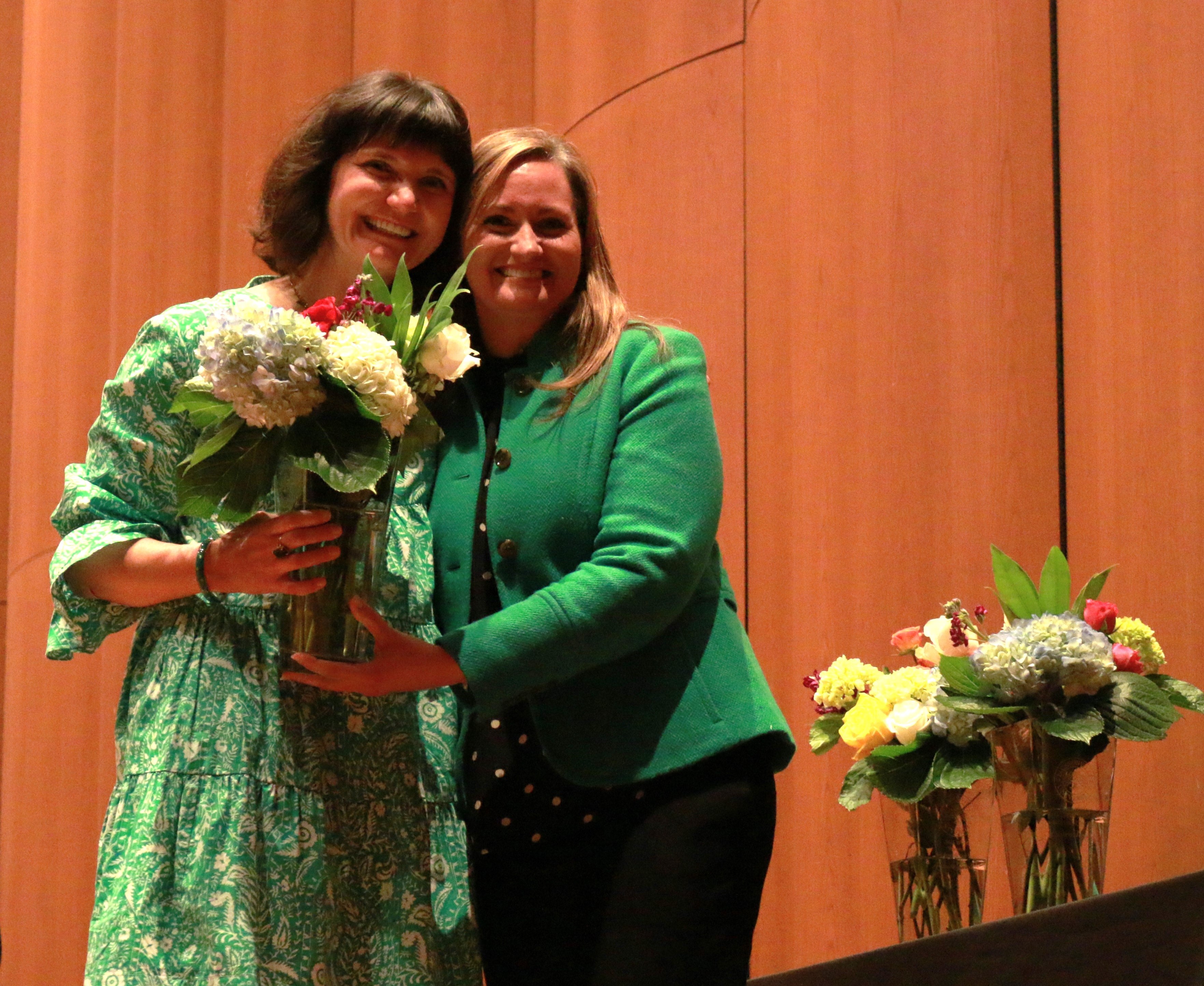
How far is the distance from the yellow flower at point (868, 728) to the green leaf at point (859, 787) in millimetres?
21

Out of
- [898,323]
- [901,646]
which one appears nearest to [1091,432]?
[898,323]

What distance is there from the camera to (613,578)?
1.62 meters

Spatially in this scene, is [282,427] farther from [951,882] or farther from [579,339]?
[951,882]

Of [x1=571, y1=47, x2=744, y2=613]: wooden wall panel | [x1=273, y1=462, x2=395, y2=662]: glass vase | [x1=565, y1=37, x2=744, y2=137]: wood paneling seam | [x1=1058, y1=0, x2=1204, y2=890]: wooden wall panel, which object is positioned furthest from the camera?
[x1=565, y1=37, x2=744, y2=137]: wood paneling seam

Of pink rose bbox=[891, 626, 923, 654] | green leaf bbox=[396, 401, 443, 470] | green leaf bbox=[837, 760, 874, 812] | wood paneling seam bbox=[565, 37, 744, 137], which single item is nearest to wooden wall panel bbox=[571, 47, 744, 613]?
wood paneling seam bbox=[565, 37, 744, 137]

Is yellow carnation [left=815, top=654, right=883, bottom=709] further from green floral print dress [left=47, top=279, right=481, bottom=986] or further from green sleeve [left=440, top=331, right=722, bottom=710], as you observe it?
green floral print dress [left=47, top=279, right=481, bottom=986]

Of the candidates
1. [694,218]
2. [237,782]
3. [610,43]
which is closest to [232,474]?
[237,782]

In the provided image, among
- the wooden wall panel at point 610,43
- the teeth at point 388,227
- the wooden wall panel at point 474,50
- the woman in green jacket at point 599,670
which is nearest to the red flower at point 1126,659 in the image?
the woman in green jacket at point 599,670

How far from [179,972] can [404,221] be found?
1.01 metres

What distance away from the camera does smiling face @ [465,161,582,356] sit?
192 centimetres

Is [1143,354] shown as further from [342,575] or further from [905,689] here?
[342,575]

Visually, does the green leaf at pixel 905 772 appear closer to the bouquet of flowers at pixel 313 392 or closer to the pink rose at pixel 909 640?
the pink rose at pixel 909 640

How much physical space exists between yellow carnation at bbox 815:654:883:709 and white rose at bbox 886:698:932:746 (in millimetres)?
143

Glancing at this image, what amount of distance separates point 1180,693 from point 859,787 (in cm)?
48
